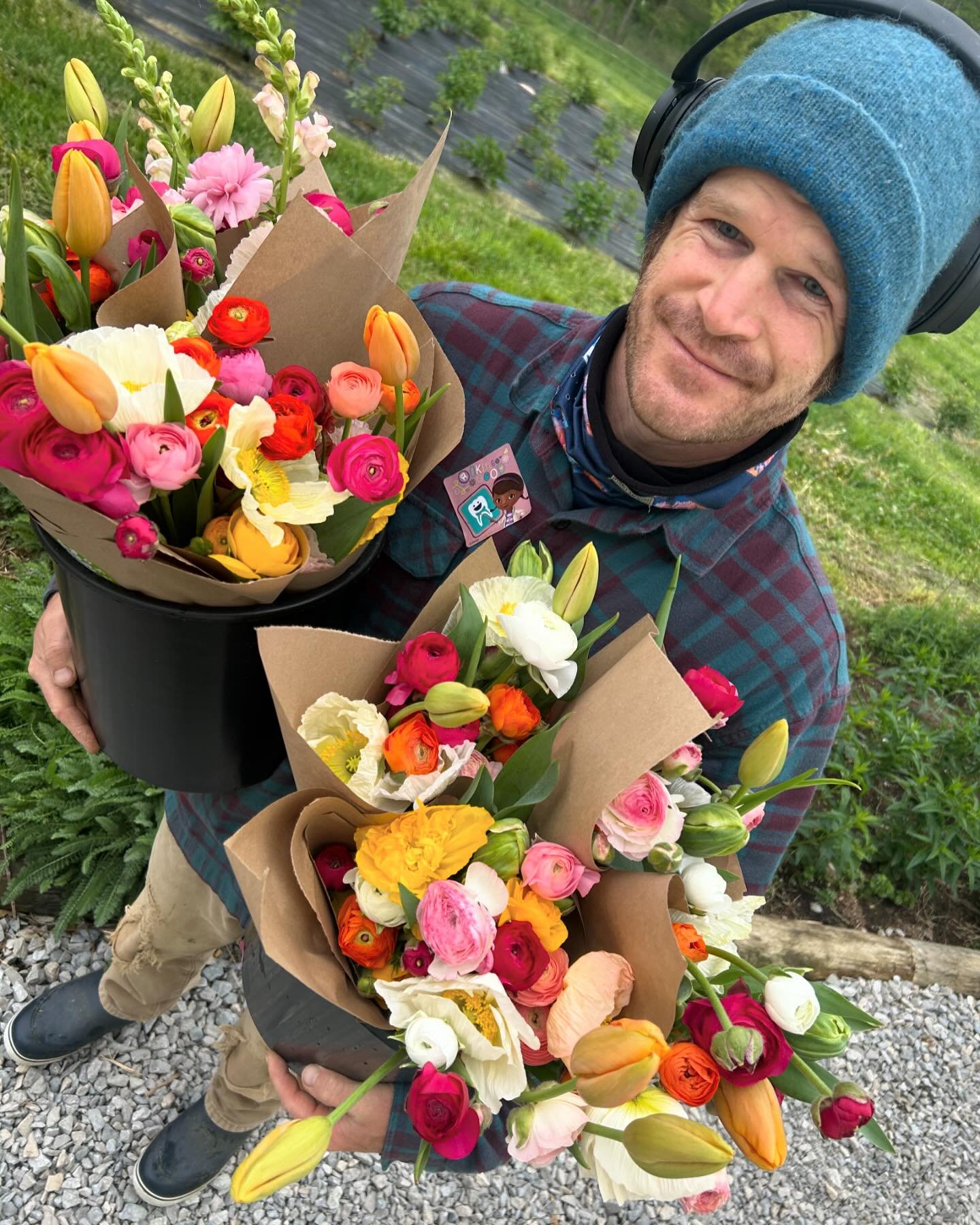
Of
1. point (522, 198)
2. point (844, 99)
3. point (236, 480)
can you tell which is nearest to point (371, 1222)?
point (236, 480)

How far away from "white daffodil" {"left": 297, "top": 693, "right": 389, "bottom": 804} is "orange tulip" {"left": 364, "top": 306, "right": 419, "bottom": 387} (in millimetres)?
313

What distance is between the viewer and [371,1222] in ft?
7.10

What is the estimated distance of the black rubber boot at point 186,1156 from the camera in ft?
6.24

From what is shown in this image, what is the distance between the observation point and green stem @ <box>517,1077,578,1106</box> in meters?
0.78

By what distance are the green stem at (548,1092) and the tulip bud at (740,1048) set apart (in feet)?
0.43

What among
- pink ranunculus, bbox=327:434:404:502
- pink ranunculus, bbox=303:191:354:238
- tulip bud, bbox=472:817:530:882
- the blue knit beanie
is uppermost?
the blue knit beanie

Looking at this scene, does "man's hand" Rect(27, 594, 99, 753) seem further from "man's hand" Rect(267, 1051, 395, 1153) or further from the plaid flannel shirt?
"man's hand" Rect(267, 1051, 395, 1153)

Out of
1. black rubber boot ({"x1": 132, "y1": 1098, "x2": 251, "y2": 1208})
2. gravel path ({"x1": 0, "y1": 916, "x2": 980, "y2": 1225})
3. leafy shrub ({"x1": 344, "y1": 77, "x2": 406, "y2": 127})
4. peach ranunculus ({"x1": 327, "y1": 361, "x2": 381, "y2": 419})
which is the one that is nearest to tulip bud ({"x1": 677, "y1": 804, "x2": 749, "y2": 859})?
peach ranunculus ({"x1": 327, "y1": 361, "x2": 381, "y2": 419})

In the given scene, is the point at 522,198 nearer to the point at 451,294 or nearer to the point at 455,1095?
the point at 451,294

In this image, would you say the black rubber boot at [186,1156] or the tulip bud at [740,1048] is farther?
the black rubber boot at [186,1156]

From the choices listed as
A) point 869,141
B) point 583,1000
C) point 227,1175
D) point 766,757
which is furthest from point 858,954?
point 869,141

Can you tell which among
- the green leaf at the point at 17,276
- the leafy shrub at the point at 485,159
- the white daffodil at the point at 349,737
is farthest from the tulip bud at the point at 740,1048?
the leafy shrub at the point at 485,159

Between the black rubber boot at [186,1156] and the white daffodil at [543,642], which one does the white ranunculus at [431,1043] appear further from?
the black rubber boot at [186,1156]

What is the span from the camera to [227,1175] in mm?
2053
